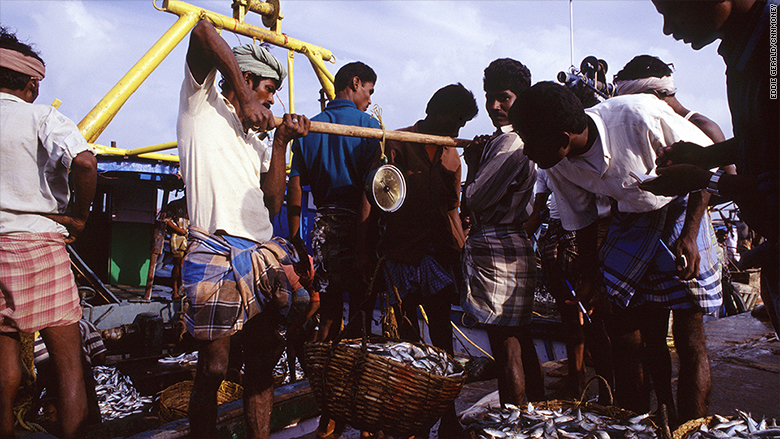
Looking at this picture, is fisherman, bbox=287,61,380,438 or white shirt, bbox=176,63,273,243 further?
fisherman, bbox=287,61,380,438

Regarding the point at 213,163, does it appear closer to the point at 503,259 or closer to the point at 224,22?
the point at 503,259

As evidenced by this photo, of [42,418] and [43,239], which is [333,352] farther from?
[42,418]

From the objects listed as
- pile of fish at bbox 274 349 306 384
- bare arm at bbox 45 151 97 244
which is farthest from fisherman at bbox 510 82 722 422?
pile of fish at bbox 274 349 306 384

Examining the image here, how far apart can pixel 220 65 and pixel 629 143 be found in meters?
2.38

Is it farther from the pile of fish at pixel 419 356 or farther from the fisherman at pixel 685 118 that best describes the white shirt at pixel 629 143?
the pile of fish at pixel 419 356

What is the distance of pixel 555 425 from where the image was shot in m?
2.46

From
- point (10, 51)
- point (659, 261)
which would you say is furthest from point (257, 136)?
point (659, 261)

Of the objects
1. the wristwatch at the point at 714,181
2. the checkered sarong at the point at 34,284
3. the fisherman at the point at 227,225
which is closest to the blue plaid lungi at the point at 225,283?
the fisherman at the point at 227,225

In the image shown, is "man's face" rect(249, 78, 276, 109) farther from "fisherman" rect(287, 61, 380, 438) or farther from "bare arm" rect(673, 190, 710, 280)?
"bare arm" rect(673, 190, 710, 280)

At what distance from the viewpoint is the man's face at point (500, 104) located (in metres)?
3.30

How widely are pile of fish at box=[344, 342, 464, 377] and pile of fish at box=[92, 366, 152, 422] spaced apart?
4095 mm

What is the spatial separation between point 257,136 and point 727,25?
2.49 m

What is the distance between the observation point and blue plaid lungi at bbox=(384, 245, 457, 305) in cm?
335

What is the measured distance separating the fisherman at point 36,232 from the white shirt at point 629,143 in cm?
324
